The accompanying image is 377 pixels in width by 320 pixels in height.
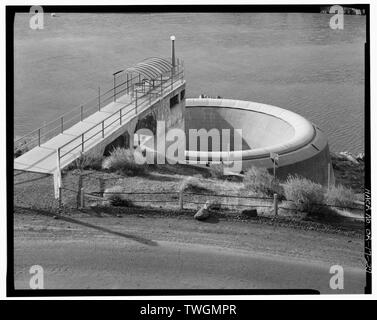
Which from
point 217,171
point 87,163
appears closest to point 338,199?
point 217,171

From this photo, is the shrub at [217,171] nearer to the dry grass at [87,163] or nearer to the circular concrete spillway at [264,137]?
the circular concrete spillway at [264,137]

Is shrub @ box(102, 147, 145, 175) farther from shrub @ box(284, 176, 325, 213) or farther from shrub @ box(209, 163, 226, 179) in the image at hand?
shrub @ box(284, 176, 325, 213)

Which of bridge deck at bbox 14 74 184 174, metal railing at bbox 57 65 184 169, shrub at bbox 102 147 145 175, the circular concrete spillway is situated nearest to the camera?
bridge deck at bbox 14 74 184 174

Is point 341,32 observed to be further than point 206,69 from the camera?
Yes

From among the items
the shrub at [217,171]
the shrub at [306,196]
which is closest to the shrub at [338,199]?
the shrub at [306,196]

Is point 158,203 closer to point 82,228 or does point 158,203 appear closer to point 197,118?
point 82,228

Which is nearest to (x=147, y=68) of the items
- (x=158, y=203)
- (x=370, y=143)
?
(x=158, y=203)

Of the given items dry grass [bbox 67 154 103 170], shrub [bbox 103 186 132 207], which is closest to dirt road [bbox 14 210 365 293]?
shrub [bbox 103 186 132 207]
